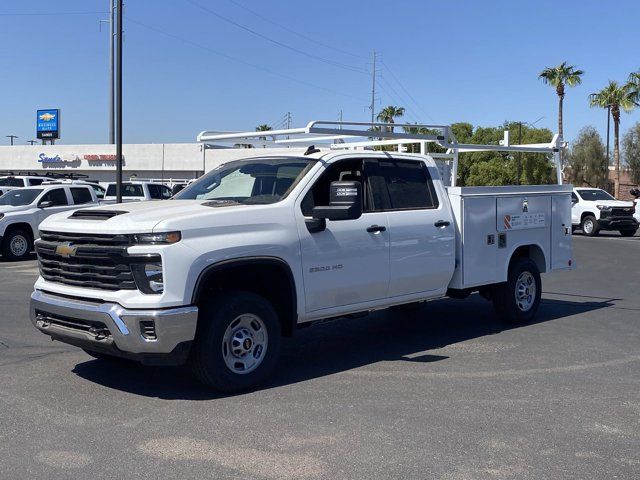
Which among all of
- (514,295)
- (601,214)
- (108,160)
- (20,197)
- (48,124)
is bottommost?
(514,295)

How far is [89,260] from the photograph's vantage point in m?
5.93

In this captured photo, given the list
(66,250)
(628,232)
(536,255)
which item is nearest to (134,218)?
(66,250)

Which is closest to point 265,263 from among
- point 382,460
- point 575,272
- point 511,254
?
point 382,460

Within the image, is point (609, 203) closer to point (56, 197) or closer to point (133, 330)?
point (56, 197)

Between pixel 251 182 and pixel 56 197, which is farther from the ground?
pixel 56 197

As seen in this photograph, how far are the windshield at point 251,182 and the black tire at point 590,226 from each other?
2327cm

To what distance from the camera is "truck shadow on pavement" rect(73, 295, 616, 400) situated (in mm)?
6473

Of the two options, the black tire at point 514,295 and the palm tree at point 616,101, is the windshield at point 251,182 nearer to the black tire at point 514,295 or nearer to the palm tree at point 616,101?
the black tire at point 514,295

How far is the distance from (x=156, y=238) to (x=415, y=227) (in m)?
2.97

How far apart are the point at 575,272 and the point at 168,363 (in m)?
11.7

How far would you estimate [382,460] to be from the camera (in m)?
4.65

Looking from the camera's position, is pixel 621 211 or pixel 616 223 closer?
pixel 616 223

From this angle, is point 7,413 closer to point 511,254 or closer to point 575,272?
point 511,254

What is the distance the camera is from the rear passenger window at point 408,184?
7.57 meters
